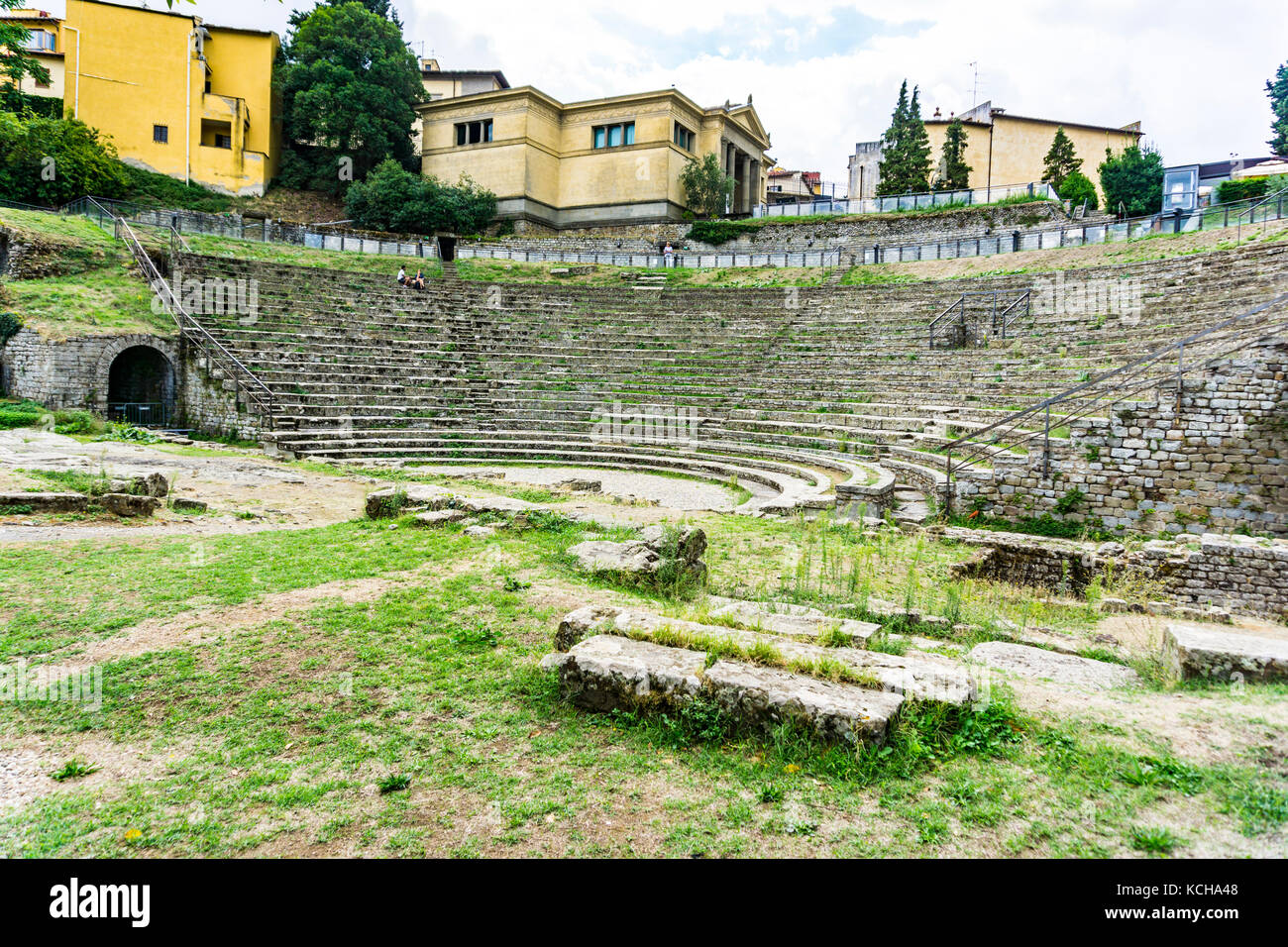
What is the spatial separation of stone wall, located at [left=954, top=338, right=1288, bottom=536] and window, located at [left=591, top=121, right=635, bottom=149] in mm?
34698

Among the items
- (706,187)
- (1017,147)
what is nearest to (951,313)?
(706,187)

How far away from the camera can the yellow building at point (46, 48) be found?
35.4 metres

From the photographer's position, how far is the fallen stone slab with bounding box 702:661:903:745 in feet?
11.6

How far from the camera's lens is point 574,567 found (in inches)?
286

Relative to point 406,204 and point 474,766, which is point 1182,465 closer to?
point 474,766

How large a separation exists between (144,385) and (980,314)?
24.6 metres

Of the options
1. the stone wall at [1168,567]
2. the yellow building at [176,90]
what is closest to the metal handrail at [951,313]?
the stone wall at [1168,567]

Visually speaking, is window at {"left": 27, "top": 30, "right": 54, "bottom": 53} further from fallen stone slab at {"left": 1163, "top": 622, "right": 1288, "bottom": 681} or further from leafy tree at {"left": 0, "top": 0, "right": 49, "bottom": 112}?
fallen stone slab at {"left": 1163, "top": 622, "right": 1288, "bottom": 681}

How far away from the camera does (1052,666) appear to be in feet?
16.7
